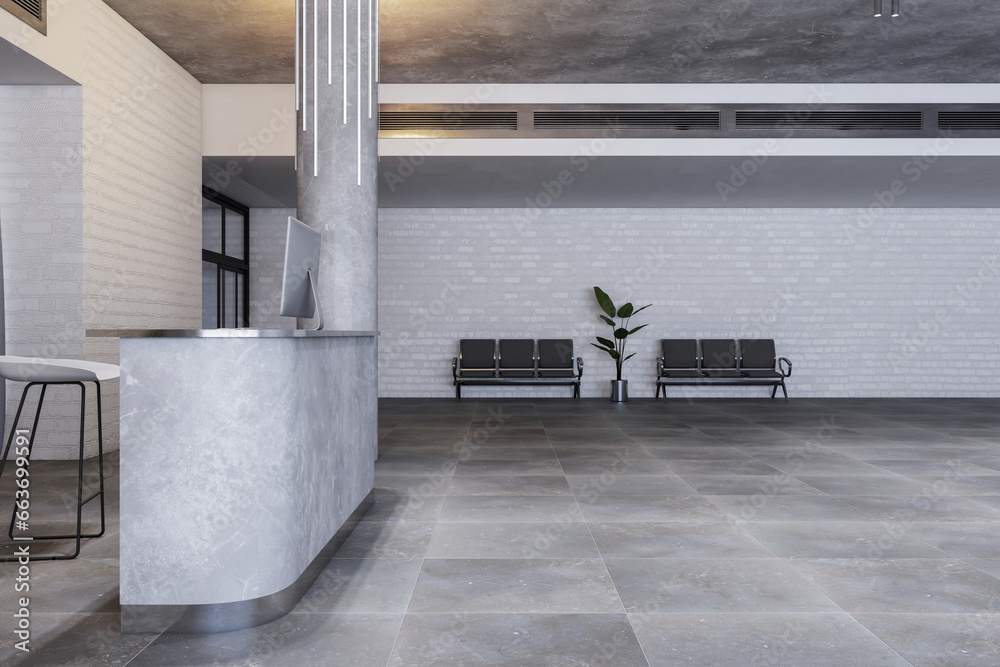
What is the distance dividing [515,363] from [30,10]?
600 cm

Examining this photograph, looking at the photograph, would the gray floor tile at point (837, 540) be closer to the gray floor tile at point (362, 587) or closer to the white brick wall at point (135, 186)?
the gray floor tile at point (362, 587)

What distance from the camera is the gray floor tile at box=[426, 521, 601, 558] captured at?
2.57m

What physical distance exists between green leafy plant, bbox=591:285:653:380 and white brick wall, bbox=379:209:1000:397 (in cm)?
24

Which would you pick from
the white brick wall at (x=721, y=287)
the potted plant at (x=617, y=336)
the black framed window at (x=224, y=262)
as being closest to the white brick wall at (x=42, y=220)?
the black framed window at (x=224, y=262)

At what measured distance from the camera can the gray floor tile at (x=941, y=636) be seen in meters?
1.73

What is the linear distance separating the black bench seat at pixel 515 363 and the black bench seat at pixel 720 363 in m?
1.12

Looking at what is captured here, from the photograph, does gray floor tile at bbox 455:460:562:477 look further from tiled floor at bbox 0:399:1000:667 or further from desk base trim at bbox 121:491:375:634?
desk base trim at bbox 121:491:375:634

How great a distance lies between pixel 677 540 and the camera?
273 cm

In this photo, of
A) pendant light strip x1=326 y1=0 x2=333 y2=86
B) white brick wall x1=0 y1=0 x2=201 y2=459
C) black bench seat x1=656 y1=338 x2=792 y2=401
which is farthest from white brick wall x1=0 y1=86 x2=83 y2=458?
black bench seat x1=656 y1=338 x2=792 y2=401

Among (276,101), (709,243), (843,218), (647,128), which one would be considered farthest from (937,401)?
(276,101)

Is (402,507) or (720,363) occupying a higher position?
(720,363)

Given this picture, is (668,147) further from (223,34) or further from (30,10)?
(30,10)

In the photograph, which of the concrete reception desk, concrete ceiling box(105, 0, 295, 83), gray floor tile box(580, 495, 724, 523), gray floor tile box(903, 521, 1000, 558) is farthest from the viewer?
concrete ceiling box(105, 0, 295, 83)

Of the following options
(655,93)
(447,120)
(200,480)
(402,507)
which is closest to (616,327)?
(655,93)
